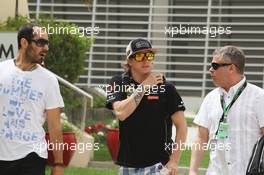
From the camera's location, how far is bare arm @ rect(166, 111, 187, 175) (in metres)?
5.77

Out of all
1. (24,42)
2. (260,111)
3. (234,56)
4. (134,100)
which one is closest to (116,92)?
(134,100)

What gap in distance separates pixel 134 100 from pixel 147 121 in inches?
9.2

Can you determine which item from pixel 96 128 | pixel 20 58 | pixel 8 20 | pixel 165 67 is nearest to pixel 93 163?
pixel 96 128

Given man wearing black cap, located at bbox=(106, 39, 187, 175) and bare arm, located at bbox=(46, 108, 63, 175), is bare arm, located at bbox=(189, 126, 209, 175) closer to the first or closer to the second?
man wearing black cap, located at bbox=(106, 39, 187, 175)

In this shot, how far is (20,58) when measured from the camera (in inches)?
237

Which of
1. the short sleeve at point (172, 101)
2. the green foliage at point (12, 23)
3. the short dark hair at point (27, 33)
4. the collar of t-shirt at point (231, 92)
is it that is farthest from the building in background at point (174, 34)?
the collar of t-shirt at point (231, 92)

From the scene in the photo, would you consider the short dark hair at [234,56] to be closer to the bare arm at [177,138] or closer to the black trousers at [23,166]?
the bare arm at [177,138]

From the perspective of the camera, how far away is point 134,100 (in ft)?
18.5

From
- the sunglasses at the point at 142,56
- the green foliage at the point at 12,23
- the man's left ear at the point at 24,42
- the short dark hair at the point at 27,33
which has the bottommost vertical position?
the green foliage at the point at 12,23

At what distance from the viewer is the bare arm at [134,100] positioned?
18.5ft

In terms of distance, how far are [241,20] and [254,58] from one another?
1.48 m

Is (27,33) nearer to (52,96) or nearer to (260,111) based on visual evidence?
(52,96)

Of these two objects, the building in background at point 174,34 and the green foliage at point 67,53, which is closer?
the green foliage at point 67,53

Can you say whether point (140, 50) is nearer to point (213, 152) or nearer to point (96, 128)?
point (213, 152)
